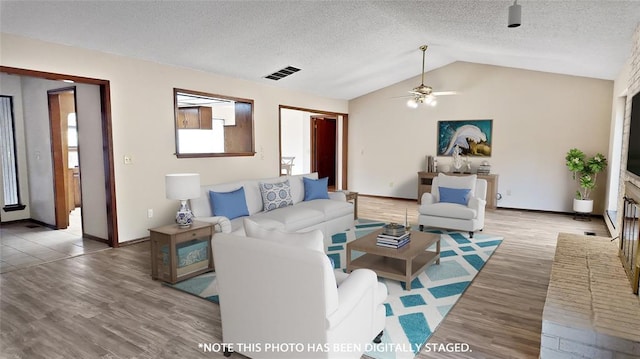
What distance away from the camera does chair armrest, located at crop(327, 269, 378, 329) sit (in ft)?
6.25

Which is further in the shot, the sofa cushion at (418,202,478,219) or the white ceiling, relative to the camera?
the sofa cushion at (418,202,478,219)

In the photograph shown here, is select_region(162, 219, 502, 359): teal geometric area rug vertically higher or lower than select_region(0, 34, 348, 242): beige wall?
lower

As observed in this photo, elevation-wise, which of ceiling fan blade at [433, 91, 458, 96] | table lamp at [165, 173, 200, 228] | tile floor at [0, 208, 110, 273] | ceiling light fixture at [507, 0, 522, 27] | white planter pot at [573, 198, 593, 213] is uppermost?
ceiling fan blade at [433, 91, 458, 96]

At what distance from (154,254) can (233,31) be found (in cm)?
270

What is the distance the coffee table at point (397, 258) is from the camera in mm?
3342

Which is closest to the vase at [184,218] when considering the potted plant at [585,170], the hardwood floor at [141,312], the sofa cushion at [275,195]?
the hardwood floor at [141,312]

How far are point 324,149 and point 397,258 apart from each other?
7.80 meters

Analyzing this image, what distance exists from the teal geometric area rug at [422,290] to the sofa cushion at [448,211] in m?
0.31

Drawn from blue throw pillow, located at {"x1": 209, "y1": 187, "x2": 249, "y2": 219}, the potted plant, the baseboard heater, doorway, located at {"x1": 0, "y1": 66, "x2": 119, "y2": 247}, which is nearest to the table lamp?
blue throw pillow, located at {"x1": 209, "y1": 187, "x2": 249, "y2": 219}

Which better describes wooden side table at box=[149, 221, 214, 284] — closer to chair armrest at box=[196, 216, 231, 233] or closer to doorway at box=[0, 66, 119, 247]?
chair armrest at box=[196, 216, 231, 233]

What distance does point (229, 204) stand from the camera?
4312 mm

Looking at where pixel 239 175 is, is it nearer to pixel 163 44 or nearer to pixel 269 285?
pixel 163 44

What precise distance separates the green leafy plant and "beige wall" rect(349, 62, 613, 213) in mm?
190

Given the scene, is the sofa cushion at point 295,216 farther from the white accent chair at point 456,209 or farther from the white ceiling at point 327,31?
the white ceiling at point 327,31
